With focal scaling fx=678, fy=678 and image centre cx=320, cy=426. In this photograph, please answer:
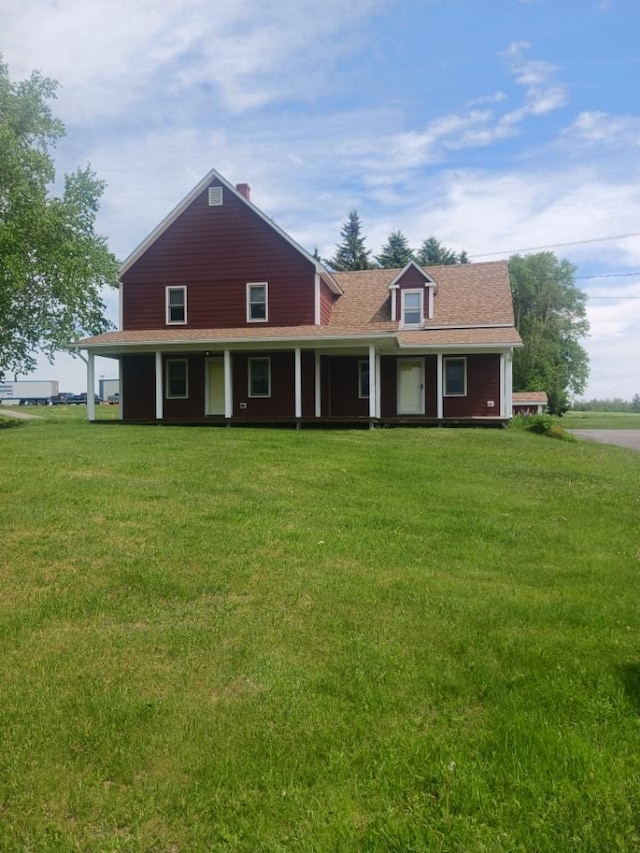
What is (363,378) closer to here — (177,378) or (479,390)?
(479,390)

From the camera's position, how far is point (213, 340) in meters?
20.1

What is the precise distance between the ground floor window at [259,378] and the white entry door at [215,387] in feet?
3.36

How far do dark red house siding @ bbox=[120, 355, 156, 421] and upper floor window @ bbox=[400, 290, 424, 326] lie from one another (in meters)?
8.93

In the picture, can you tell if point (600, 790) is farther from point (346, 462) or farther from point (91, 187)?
point (91, 187)

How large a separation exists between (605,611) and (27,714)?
3851mm

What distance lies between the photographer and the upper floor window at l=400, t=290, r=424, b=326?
77.9ft

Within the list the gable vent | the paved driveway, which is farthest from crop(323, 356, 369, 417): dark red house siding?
the paved driveway

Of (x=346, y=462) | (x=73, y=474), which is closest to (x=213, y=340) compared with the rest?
(x=346, y=462)

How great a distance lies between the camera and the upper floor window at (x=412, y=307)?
23750 mm

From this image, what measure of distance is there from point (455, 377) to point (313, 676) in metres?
19.6

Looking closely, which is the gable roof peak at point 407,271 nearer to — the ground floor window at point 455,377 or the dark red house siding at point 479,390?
the ground floor window at point 455,377

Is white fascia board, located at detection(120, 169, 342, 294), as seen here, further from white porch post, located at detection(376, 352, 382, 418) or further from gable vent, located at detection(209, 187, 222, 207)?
white porch post, located at detection(376, 352, 382, 418)

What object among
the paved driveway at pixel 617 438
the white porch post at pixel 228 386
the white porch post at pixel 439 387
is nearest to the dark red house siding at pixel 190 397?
the white porch post at pixel 228 386

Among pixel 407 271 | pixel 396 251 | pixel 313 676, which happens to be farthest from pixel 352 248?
pixel 313 676
